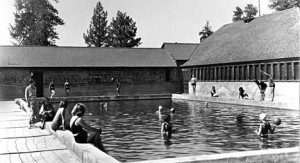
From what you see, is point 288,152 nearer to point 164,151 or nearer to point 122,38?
point 164,151

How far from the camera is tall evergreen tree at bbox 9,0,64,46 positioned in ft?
191

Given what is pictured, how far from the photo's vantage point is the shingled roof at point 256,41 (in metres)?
28.7

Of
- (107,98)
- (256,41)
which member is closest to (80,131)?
(256,41)

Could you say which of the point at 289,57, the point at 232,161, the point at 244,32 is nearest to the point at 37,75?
the point at 244,32

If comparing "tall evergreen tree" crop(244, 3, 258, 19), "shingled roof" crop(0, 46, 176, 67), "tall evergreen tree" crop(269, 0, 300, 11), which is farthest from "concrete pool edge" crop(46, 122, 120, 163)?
"tall evergreen tree" crop(244, 3, 258, 19)

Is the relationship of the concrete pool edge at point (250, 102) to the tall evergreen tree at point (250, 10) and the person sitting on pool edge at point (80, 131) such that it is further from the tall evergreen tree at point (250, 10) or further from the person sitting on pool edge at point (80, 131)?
the tall evergreen tree at point (250, 10)

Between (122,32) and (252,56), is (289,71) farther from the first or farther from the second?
(122,32)

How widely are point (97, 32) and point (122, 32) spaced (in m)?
4.89

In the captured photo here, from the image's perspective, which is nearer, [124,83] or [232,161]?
[232,161]

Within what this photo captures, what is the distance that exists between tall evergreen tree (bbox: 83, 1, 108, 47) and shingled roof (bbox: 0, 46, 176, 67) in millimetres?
29060

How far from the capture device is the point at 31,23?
58562mm

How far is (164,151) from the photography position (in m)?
11.3

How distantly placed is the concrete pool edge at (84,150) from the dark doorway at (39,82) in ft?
91.2

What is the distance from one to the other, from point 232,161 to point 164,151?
3419 millimetres
